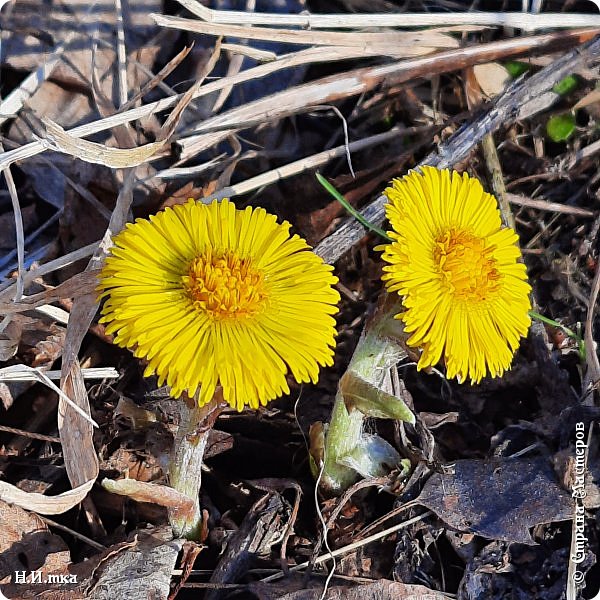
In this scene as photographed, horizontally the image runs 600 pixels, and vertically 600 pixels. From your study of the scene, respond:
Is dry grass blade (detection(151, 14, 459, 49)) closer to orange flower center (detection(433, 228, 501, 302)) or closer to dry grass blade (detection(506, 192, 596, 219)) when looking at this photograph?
dry grass blade (detection(506, 192, 596, 219))

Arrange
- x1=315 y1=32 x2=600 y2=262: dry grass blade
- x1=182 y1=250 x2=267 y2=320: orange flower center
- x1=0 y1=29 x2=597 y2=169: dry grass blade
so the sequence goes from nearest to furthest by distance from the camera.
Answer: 1. x1=182 y1=250 x2=267 y2=320: orange flower center
2. x1=315 y1=32 x2=600 y2=262: dry grass blade
3. x1=0 y1=29 x2=597 y2=169: dry grass blade

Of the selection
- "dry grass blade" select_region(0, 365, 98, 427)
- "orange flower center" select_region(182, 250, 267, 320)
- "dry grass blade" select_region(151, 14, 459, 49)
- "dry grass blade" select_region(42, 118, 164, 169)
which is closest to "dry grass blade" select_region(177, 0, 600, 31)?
"dry grass blade" select_region(151, 14, 459, 49)

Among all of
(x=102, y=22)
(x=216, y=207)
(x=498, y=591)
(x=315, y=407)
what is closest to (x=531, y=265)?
(x=315, y=407)

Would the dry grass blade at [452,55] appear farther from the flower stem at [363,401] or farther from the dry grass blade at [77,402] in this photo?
the flower stem at [363,401]

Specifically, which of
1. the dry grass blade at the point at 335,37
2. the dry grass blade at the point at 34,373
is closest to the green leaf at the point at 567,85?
the dry grass blade at the point at 335,37

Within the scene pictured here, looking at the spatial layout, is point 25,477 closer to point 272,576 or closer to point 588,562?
point 272,576

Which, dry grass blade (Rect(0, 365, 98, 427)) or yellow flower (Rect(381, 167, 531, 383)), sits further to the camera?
dry grass blade (Rect(0, 365, 98, 427))
